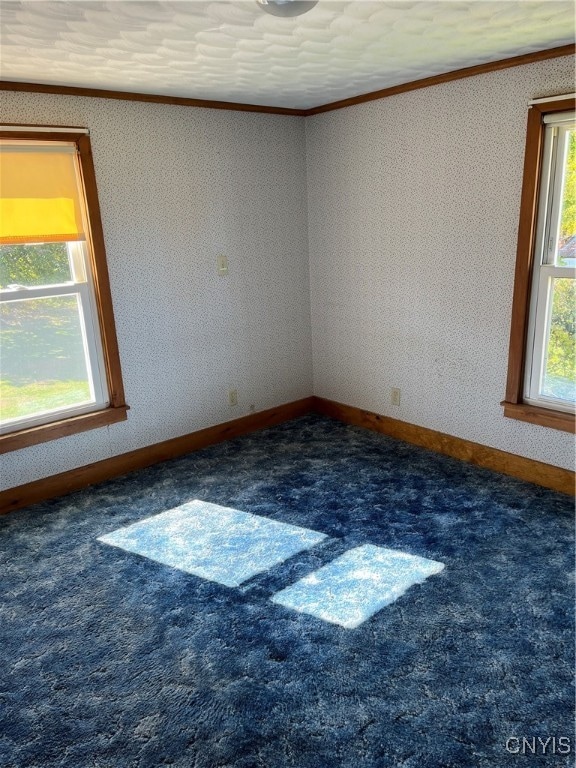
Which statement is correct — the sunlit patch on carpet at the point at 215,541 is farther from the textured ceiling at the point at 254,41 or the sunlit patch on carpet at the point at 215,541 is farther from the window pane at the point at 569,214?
the textured ceiling at the point at 254,41

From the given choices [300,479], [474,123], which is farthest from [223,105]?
[300,479]

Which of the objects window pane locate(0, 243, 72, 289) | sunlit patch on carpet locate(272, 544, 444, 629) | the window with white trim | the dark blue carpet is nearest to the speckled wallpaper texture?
the window with white trim

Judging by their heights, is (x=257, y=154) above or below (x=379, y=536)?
above

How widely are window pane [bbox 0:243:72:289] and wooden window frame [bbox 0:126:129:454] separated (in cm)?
16

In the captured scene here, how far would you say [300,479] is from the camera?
3381 mm

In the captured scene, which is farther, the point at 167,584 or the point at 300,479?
the point at 300,479

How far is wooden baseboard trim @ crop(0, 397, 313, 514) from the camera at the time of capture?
3.19 meters

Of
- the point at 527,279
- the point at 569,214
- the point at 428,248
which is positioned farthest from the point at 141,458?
the point at 569,214

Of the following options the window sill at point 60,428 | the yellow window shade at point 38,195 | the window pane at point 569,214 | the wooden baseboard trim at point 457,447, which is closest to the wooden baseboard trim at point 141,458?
the window sill at point 60,428

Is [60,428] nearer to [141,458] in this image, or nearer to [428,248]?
[141,458]

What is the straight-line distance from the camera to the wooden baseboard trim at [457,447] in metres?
3.08

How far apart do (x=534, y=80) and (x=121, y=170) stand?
2.20 meters

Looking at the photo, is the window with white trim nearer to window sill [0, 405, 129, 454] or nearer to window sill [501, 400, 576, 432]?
window sill [501, 400, 576, 432]

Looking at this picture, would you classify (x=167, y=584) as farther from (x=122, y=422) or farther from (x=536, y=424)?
(x=536, y=424)
